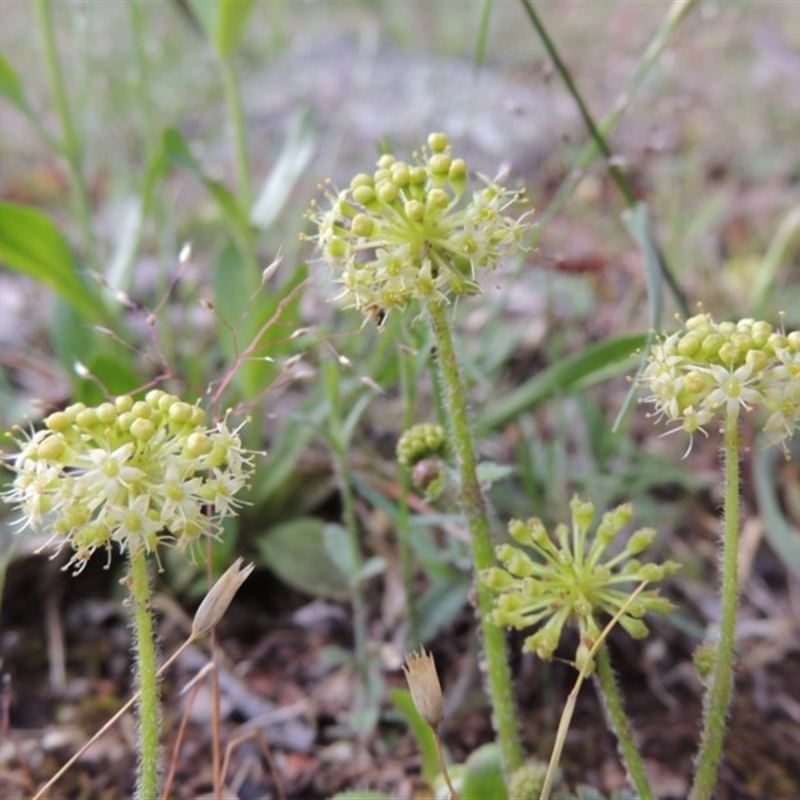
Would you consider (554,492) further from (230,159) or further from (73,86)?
(73,86)

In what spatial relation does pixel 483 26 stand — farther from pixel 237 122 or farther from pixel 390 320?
pixel 237 122

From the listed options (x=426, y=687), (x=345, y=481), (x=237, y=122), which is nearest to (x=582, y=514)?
(x=426, y=687)

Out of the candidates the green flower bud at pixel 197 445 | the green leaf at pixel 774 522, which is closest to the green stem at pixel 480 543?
the green flower bud at pixel 197 445

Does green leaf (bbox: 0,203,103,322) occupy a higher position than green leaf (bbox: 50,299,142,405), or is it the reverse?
green leaf (bbox: 0,203,103,322)

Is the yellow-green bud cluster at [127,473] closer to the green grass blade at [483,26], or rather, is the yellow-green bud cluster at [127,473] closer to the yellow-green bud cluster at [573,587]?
the yellow-green bud cluster at [573,587]

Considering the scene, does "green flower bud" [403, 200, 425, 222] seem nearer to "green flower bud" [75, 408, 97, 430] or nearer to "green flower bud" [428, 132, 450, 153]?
"green flower bud" [428, 132, 450, 153]

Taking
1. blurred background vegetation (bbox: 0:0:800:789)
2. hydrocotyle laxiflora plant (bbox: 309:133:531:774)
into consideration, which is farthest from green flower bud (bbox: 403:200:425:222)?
blurred background vegetation (bbox: 0:0:800:789)
